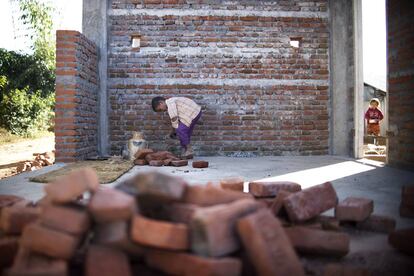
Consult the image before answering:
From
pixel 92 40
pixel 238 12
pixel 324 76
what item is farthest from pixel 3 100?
pixel 324 76

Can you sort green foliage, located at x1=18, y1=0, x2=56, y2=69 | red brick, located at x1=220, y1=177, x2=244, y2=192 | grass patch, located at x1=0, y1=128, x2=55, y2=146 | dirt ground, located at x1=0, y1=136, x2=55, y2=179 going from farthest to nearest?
green foliage, located at x1=18, y1=0, x2=56, y2=69, grass patch, located at x1=0, y1=128, x2=55, y2=146, dirt ground, located at x1=0, y1=136, x2=55, y2=179, red brick, located at x1=220, y1=177, x2=244, y2=192

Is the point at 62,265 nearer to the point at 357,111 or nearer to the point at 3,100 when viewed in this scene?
the point at 357,111

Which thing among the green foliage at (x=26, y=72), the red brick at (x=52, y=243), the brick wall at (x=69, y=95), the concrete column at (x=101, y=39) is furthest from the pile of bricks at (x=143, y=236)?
the green foliage at (x=26, y=72)

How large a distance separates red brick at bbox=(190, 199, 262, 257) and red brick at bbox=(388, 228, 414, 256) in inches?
38.8

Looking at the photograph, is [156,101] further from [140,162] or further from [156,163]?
[156,163]

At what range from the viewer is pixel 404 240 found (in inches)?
70.9

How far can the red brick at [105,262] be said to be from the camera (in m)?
1.35

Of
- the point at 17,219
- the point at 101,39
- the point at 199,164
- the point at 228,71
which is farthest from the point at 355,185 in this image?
the point at 101,39

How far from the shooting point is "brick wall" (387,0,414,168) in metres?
4.87

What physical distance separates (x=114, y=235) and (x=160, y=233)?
20 cm

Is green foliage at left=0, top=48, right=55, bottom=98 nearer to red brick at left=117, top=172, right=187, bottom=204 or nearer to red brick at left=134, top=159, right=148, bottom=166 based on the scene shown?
red brick at left=134, top=159, right=148, bottom=166

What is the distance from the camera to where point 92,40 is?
7.23 metres

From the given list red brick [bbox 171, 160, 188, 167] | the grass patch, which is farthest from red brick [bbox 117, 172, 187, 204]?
the grass patch

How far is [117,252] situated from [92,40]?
6.75 m
